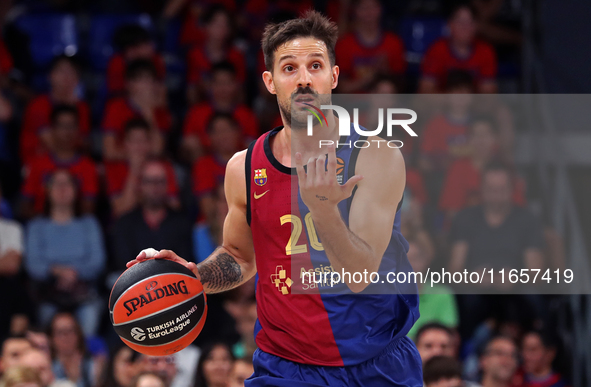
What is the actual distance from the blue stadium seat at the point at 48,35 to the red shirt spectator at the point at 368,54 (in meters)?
3.28

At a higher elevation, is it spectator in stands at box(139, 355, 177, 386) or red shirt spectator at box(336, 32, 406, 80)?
red shirt spectator at box(336, 32, 406, 80)

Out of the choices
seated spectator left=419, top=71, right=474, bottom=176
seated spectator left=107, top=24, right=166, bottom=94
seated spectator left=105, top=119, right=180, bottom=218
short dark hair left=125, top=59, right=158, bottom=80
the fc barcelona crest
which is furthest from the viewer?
seated spectator left=107, top=24, right=166, bottom=94

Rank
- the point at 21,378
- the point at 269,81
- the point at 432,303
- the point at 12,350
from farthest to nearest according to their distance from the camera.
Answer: the point at 432,303 → the point at 12,350 → the point at 21,378 → the point at 269,81

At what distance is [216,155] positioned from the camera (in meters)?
7.48

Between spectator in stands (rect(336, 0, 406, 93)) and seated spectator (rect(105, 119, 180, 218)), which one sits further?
spectator in stands (rect(336, 0, 406, 93))

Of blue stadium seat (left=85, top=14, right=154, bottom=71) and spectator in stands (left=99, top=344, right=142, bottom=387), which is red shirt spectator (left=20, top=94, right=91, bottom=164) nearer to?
blue stadium seat (left=85, top=14, right=154, bottom=71)

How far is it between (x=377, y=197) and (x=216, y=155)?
4.40m

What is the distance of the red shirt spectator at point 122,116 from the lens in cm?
789

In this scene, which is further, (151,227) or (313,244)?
(151,227)

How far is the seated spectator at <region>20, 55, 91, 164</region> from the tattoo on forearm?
4339mm

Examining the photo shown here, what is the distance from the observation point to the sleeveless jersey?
334 centimetres

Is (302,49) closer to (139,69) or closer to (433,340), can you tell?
(433,340)

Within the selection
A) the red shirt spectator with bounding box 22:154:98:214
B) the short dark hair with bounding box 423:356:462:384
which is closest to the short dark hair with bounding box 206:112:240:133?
the red shirt spectator with bounding box 22:154:98:214

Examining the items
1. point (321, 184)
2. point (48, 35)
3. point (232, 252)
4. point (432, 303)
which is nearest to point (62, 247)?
point (48, 35)
